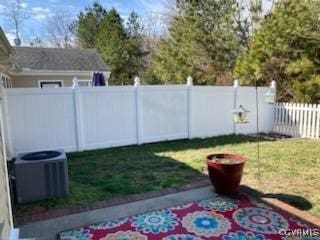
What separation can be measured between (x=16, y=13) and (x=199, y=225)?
78.8ft

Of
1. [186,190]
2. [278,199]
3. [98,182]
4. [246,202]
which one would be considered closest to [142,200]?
[186,190]

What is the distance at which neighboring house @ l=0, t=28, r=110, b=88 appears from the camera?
13898 millimetres

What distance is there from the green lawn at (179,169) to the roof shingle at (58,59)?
876cm

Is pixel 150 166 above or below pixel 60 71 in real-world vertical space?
below

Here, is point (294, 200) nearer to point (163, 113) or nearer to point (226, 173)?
point (226, 173)

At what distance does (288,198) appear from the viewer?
429cm

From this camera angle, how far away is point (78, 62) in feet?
52.0

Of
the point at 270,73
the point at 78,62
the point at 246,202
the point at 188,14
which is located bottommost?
the point at 246,202

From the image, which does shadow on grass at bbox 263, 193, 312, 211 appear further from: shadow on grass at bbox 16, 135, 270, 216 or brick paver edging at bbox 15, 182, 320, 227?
shadow on grass at bbox 16, 135, 270, 216

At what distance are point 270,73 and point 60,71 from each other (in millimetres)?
9669

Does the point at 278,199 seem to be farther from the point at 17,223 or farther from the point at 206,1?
the point at 206,1

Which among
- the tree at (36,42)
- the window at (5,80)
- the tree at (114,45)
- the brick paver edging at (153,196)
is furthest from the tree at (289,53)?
the tree at (36,42)

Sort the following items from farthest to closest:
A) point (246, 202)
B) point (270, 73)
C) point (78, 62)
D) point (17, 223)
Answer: point (78, 62)
point (270, 73)
point (246, 202)
point (17, 223)

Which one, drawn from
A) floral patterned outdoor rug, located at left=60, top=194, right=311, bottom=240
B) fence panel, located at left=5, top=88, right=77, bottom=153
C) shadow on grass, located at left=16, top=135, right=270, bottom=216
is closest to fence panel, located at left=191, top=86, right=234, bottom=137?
shadow on grass, located at left=16, top=135, right=270, bottom=216
